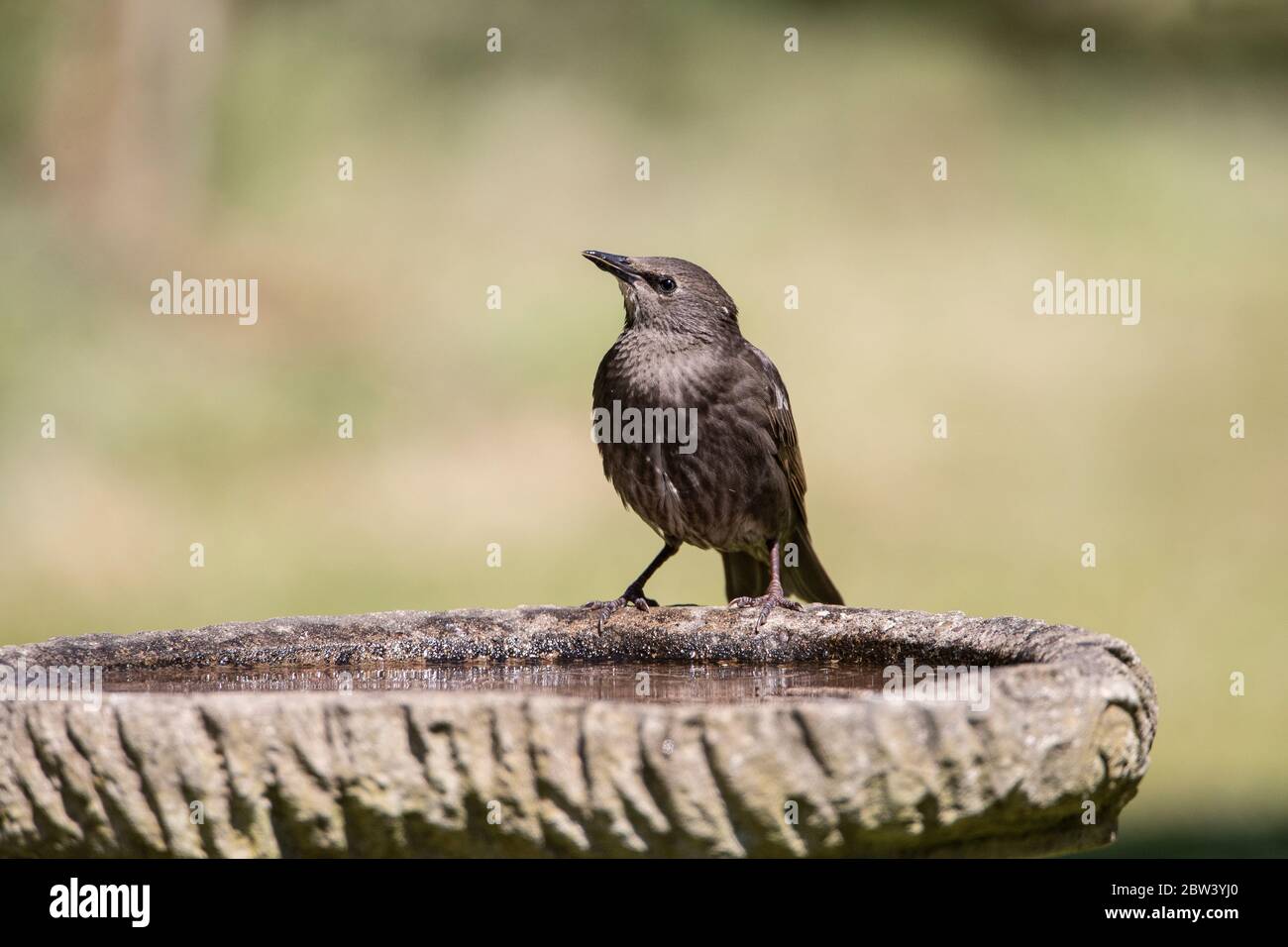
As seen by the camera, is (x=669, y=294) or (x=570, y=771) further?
(x=669, y=294)

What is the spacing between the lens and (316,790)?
259 centimetres

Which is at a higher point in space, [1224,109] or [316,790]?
[1224,109]

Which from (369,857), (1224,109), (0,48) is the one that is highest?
(0,48)

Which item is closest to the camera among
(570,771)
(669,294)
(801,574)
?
(570,771)

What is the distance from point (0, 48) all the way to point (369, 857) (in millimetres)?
8476

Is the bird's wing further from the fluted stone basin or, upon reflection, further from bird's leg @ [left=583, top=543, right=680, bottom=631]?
the fluted stone basin

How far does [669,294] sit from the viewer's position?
4.91 meters

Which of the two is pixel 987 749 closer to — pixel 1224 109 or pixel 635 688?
pixel 635 688

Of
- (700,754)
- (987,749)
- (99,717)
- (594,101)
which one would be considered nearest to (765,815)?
(700,754)

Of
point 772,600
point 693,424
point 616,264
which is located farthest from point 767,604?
point 616,264

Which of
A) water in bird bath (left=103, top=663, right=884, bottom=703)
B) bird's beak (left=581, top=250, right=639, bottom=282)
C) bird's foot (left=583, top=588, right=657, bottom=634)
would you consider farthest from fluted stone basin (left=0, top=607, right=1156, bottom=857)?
bird's beak (left=581, top=250, right=639, bottom=282)

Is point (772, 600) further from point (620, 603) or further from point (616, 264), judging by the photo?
point (616, 264)

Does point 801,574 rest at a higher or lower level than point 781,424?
lower

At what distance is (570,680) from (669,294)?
1.55 m
